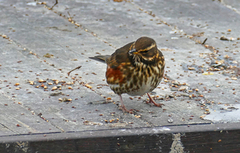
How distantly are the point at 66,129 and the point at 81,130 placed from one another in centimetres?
13

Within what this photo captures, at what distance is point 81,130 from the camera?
3.29 meters

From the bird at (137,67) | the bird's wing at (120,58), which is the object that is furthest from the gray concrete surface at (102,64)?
the bird's wing at (120,58)

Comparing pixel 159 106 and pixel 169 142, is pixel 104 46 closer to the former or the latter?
pixel 159 106

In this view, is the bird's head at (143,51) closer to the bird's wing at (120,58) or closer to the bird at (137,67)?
the bird at (137,67)

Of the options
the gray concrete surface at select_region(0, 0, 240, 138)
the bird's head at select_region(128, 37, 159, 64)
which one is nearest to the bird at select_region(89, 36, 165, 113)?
the bird's head at select_region(128, 37, 159, 64)

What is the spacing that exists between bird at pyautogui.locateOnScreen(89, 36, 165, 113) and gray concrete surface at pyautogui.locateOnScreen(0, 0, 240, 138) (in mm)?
295

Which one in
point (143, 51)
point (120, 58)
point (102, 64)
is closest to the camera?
point (143, 51)

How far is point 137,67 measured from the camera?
3.56 meters

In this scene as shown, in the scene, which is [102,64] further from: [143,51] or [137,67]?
[143,51]

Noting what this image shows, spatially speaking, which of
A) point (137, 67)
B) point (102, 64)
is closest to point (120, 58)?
point (137, 67)

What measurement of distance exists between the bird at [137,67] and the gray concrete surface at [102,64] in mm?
295

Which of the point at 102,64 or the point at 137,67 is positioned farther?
the point at 102,64

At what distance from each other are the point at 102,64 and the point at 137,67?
172 cm

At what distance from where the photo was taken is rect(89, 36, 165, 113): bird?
138 inches
